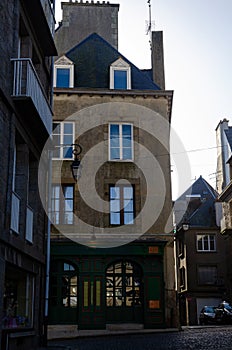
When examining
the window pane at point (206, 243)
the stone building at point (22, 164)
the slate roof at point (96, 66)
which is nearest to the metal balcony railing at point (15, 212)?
the stone building at point (22, 164)

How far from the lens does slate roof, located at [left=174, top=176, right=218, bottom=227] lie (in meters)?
42.8

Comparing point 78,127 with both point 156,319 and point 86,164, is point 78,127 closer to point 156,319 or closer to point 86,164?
point 86,164

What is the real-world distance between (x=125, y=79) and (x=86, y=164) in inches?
177

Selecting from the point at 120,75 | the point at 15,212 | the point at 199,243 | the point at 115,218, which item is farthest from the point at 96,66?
the point at 199,243

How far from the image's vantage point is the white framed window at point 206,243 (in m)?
41.5

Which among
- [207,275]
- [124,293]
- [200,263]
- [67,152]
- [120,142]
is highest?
[120,142]

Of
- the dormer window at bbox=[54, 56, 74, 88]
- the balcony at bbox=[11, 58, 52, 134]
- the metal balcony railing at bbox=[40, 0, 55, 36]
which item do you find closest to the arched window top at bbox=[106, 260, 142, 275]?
the dormer window at bbox=[54, 56, 74, 88]

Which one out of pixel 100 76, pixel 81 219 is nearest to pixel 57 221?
pixel 81 219

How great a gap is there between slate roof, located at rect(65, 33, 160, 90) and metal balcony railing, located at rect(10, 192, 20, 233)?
14.0 metres

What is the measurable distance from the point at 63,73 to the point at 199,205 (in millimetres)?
25424

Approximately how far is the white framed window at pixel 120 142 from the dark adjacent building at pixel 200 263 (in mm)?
16933

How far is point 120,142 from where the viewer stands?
23250 mm

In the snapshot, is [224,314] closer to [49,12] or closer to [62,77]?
[62,77]

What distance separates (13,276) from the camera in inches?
486
